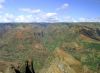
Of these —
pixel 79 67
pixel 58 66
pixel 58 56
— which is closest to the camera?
pixel 79 67

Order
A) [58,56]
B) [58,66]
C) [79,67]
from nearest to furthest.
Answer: [79,67] → [58,66] → [58,56]

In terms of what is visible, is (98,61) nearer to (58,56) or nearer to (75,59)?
(75,59)

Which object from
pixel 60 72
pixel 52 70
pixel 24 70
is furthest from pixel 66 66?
pixel 24 70

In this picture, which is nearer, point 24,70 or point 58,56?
point 24,70

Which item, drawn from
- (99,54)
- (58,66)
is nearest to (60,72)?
(58,66)

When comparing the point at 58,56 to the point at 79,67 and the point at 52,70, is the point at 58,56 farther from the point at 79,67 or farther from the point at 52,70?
the point at 79,67

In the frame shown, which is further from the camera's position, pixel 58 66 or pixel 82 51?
pixel 82 51

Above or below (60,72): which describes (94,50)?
above

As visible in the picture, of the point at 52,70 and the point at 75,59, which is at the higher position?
the point at 75,59
